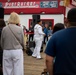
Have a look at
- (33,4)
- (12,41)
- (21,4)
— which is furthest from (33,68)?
(21,4)

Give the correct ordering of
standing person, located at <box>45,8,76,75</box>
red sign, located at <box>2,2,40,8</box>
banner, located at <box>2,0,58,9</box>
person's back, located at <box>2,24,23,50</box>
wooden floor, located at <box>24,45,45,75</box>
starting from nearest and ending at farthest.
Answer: standing person, located at <box>45,8,76,75</box> < person's back, located at <box>2,24,23,50</box> < wooden floor, located at <box>24,45,45,75</box> < banner, located at <box>2,0,58,9</box> < red sign, located at <box>2,2,40,8</box>

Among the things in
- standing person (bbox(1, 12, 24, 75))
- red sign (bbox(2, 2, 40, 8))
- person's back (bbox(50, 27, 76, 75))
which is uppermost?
person's back (bbox(50, 27, 76, 75))

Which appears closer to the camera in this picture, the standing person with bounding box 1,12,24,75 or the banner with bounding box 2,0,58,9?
the standing person with bounding box 1,12,24,75

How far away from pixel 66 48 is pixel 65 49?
0.01 m

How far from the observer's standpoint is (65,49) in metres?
2.62

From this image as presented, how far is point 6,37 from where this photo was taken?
489 cm

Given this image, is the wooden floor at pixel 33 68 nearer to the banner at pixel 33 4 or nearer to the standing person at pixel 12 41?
the standing person at pixel 12 41

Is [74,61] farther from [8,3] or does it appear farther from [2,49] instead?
[8,3]

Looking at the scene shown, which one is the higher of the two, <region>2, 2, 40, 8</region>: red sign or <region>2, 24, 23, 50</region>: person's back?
<region>2, 24, 23, 50</region>: person's back

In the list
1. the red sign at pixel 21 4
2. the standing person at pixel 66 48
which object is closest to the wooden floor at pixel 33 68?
the standing person at pixel 66 48

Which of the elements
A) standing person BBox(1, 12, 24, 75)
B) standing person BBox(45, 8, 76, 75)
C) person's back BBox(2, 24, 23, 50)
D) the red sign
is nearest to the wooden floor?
standing person BBox(1, 12, 24, 75)

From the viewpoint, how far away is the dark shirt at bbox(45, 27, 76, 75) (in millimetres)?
2613

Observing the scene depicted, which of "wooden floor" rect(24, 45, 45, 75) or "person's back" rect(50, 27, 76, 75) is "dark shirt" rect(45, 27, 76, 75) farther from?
"wooden floor" rect(24, 45, 45, 75)

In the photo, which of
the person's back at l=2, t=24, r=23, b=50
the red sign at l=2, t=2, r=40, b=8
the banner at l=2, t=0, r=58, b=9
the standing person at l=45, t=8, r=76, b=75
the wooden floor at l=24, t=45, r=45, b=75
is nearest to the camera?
the standing person at l=45, t=8, r=76, b=75
